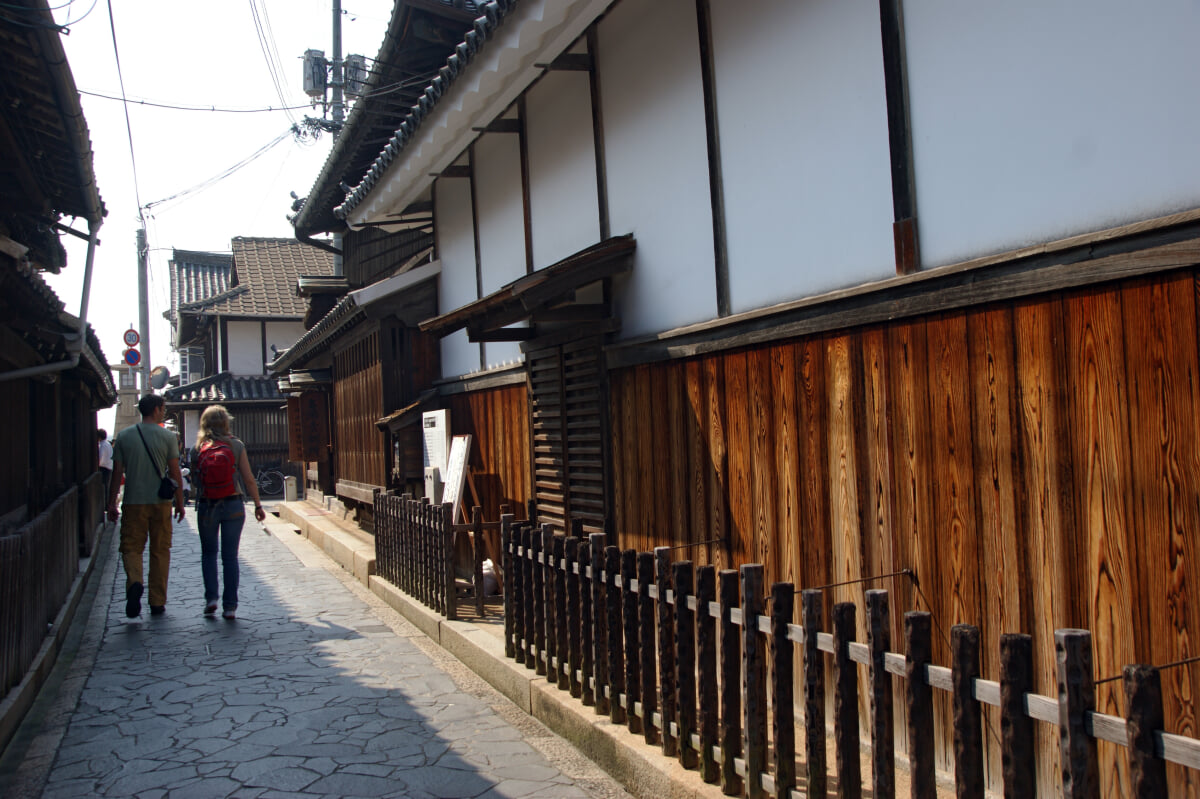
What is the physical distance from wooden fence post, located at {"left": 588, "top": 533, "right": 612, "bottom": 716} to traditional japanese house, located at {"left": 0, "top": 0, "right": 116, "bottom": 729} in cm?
363

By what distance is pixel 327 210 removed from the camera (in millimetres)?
16859

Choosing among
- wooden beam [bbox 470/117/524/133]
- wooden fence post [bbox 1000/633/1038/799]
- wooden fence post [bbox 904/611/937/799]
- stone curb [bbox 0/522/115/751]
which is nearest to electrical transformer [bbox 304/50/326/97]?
wooden beam [bbox 470/117/524/133]

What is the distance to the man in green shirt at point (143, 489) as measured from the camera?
916cm

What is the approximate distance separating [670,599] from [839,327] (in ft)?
5.61

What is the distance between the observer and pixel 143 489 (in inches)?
360

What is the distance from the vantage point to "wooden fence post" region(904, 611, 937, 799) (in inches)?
123

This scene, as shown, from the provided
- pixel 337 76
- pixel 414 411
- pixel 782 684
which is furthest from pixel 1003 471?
pixel 337 76

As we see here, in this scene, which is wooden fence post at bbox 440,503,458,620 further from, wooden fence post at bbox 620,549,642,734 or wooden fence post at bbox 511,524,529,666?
wooden fence post at bbox 620,549,642,734

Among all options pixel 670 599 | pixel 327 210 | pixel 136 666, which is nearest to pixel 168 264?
pixel 327 210

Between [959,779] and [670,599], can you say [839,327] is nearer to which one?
[670,599]

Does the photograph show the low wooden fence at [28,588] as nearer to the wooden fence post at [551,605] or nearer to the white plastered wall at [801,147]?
the wooden fence post at [551,605]

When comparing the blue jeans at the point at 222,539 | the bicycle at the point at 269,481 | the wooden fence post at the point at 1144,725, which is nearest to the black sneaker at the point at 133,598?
the blue jeans at the point at 222,539

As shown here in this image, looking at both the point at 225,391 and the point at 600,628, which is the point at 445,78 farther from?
the point at 225,391

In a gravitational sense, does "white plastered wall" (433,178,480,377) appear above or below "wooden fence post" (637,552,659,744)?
above
